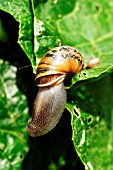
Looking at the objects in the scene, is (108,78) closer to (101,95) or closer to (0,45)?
(101,95)

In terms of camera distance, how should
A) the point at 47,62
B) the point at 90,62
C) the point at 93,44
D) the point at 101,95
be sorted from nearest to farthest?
the point at 47,62
the point at 90,62
the point at 93,44
the point at 101,95

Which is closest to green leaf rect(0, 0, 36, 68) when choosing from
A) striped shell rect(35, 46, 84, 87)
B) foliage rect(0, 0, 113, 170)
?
foliage rect(0, 0, 113, 170)

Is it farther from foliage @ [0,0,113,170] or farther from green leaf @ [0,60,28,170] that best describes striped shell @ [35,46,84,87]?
green leaf @ [0,60,28,170]

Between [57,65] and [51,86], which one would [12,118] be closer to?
[51,86]

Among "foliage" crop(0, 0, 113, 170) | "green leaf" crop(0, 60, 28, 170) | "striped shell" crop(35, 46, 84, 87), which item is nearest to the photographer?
"striped shell" crop(35, 46, 84, 87)

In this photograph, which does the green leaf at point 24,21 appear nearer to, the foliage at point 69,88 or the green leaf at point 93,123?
the foliage at point 69,88

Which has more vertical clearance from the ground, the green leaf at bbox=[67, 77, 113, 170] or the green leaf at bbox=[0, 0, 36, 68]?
the green leaf at bbox=[0, 0, 36, 68]

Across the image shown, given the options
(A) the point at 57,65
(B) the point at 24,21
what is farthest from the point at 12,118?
(B) the point at 24,21

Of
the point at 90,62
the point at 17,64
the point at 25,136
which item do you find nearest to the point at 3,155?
the point at 25,136
